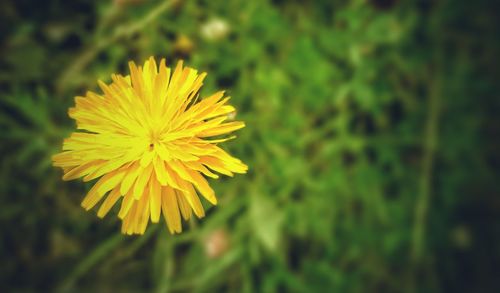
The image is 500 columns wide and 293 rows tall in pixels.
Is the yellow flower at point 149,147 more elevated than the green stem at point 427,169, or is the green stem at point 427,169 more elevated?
the yellow flower at point 149,147

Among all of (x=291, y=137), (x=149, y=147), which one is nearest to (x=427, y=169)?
(x=291, y=137)

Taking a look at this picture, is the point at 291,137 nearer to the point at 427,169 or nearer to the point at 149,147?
the point at 427,169

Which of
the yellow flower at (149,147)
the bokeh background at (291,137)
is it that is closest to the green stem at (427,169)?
the bokeh background at (291,137)

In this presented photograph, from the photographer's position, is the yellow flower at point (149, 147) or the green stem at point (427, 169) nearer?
the yellow flower at point (149, 147)

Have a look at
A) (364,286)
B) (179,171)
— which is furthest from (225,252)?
(179,171)

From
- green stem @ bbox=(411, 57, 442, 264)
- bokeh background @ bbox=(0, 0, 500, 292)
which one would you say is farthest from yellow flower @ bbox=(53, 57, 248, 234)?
green stem @ bbox=(411, 57, 442, 264)

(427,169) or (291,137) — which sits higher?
(291,137)

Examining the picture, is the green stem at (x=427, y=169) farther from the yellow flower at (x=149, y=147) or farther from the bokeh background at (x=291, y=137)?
the yellow flower at (x=149, y=147)

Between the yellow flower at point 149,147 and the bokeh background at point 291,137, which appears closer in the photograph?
the yellow flower at point 149,147
